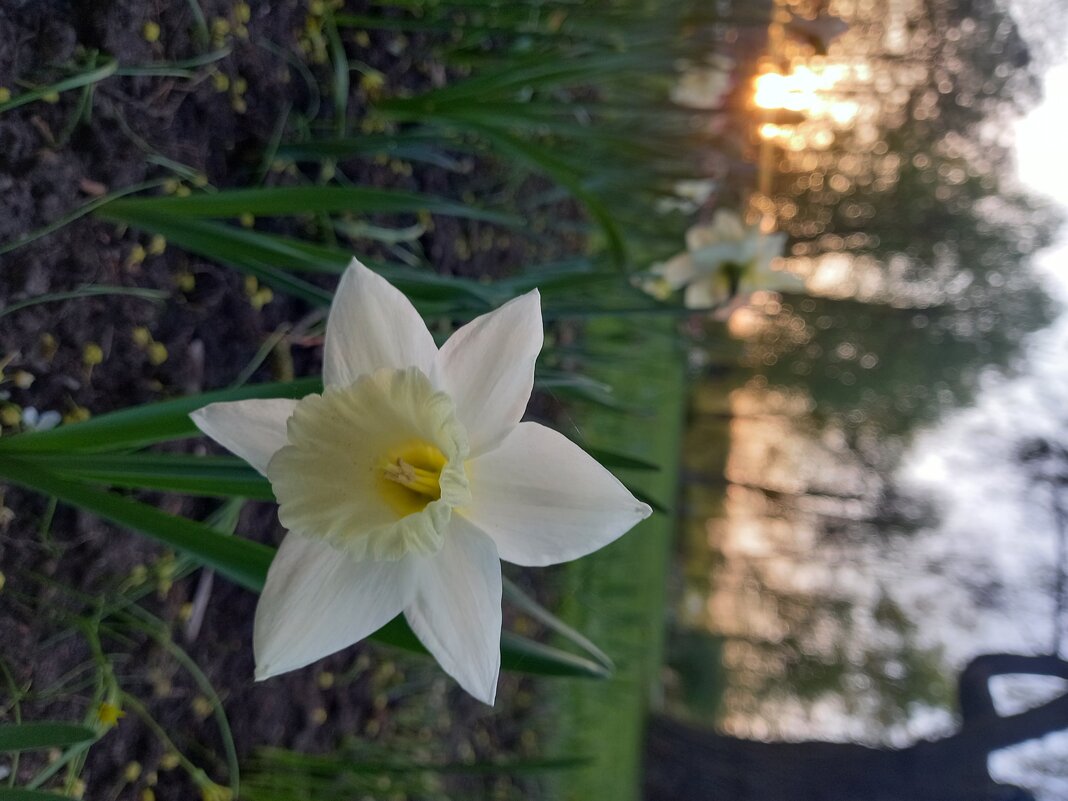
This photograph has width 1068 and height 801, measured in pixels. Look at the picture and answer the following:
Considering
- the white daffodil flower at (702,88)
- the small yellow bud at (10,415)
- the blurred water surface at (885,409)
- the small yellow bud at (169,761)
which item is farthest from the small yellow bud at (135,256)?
the blurred water surface at (885,409)

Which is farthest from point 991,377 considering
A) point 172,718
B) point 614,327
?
point 172,718

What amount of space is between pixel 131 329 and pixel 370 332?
1.63 ft

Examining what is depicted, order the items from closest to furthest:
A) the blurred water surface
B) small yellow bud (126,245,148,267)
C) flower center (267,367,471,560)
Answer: flower center (267,367,471,560) → small yellow bud (126,245,148,267) → the blurred water surface

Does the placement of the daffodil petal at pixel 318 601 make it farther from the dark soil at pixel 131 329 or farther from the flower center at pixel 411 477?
the dark soil at pixel 131 329

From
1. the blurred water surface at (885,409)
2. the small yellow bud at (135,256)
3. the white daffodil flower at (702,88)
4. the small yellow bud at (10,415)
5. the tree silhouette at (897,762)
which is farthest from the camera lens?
the blurred water surface at (885,409)

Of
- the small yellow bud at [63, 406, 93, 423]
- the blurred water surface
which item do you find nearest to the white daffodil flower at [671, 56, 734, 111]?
the blurred water surface

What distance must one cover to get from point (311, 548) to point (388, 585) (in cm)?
6

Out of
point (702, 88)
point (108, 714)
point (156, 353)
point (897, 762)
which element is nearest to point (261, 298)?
point (156, 353)

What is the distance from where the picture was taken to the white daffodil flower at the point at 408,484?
492mm

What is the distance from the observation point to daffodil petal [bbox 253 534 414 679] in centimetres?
51

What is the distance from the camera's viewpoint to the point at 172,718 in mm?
965

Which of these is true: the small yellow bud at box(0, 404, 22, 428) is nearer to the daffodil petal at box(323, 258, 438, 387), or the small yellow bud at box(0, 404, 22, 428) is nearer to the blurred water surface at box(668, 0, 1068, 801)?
the daffodil petal at box(323, 258, 438, 387)

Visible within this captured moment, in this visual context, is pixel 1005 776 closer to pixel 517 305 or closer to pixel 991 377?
pixel 517 305

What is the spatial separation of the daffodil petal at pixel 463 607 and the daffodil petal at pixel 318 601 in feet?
0.05
